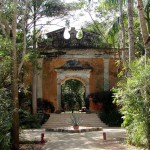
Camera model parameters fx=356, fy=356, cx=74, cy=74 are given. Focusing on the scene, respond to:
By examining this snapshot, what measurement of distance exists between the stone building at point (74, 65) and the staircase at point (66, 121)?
1749 mm

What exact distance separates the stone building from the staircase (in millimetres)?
1749

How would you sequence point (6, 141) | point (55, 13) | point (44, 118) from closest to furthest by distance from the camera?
point (6, 141) < point (55, 13) < point (44, 118)

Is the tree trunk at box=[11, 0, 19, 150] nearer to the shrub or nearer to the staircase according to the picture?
the shrub

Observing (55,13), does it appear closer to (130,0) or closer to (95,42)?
(95,42)

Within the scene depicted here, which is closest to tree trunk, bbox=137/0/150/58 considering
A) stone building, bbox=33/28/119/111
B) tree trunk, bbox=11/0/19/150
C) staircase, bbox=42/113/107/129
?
tree trunk, bbox=11/0/19/150

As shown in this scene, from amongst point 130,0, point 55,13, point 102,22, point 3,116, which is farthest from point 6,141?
point 102,22

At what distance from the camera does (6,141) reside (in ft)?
32.0

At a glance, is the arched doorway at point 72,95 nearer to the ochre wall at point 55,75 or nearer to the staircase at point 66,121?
the ochre wall at point 55,75

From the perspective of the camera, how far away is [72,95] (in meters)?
33.6

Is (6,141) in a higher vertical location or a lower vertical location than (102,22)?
lower

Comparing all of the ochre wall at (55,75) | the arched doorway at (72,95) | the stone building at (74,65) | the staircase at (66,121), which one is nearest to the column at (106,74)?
the stone building at (74,65)

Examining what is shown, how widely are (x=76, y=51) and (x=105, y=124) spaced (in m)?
5.77

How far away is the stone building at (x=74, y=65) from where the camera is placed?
24025mm

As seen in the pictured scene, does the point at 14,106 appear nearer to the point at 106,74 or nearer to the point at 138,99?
the point at 138,99
